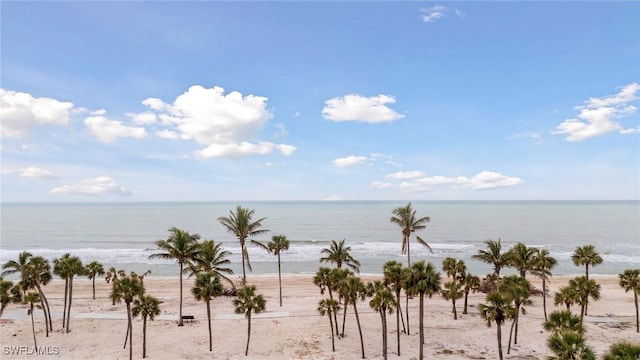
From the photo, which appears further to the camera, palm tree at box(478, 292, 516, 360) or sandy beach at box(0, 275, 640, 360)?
sandy beach at box(0, 275, 640, 360)

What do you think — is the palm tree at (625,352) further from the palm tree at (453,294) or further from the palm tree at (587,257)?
the palm tree at (587,257)

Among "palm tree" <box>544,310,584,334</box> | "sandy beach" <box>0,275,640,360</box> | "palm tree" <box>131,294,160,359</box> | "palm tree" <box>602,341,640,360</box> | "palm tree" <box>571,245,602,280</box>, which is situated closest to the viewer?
"palm tree" <box>602,341,640,360</box>

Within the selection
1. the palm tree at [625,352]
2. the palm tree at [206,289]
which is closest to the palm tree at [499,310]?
the palm tree at [625,352]

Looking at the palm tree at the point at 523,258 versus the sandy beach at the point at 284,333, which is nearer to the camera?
the sandy beach at the point at 284,333

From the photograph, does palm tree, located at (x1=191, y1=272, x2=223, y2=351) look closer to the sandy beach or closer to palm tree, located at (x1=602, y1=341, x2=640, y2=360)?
the sandy beach

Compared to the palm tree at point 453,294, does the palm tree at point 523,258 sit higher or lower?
higher

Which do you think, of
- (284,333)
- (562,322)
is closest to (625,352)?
(562,322)

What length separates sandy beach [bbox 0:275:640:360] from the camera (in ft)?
96.5

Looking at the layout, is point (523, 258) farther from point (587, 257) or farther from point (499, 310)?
point (499, 310)

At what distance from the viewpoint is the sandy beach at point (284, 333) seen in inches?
1158

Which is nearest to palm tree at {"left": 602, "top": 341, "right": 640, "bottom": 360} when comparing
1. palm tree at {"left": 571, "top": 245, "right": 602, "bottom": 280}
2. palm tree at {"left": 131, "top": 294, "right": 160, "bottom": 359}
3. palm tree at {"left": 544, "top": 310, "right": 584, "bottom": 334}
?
palm tree at {"left": 544, "top": 310, "right": 584, "bottom": 334}


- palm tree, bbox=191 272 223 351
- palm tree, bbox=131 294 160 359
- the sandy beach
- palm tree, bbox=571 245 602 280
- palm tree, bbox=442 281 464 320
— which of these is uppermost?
palm tree, bbox=571 245 602 280

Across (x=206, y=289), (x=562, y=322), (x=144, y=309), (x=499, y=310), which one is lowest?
(x=144, y=309)

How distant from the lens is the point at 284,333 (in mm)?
33406
